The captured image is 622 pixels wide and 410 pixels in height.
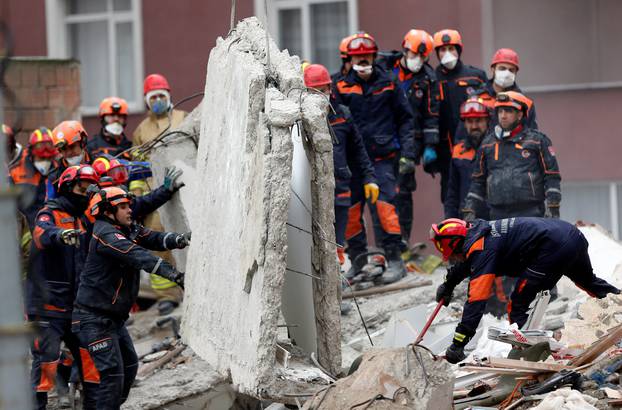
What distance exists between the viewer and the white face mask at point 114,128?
38.6 feet

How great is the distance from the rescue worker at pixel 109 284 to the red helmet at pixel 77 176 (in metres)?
0.44

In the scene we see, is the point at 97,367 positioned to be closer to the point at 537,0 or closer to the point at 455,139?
the point at 455,139

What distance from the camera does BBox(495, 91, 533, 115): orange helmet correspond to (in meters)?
10.4

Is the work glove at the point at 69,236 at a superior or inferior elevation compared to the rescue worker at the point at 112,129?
inferior

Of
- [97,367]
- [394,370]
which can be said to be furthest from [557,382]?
[97,367]

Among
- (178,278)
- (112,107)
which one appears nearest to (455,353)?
(178,278)

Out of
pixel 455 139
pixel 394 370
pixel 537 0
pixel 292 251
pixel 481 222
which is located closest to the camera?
pixel 394 370

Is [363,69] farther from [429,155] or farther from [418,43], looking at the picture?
[429,155]

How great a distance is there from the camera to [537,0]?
47.0ft

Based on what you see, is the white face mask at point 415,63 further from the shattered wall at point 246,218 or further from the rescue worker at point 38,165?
the rescue worker at point 38,165

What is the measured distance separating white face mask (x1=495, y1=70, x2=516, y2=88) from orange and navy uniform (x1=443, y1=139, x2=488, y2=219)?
670mm

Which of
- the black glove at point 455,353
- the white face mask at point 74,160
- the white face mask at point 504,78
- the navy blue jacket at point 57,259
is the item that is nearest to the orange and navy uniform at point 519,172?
the white face mask at point 504,78

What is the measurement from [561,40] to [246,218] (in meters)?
7.92

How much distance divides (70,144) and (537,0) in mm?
6476
